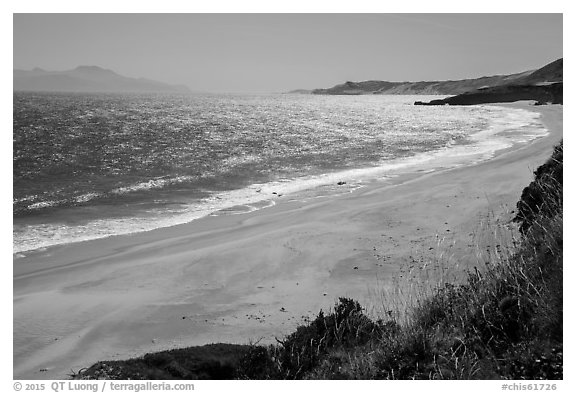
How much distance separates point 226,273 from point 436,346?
6.33m

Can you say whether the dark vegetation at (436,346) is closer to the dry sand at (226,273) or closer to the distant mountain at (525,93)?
the dry sand at (226,273)

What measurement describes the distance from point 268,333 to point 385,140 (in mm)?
36415

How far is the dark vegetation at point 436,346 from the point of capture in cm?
453

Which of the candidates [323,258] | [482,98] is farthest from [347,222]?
[482,98]

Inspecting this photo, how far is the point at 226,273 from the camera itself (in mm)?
10461

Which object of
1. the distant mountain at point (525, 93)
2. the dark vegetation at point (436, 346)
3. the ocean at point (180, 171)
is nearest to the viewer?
the dark vegetation at point (436, 346)

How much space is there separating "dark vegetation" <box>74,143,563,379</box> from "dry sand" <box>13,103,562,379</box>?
163 cm

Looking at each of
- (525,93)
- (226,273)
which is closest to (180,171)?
(226,273)

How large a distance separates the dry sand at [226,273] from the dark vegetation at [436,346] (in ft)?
5.34

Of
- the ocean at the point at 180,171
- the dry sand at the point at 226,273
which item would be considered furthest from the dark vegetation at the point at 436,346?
the ocean at the point at 180,171

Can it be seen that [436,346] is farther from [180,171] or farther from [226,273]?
[180,171]
